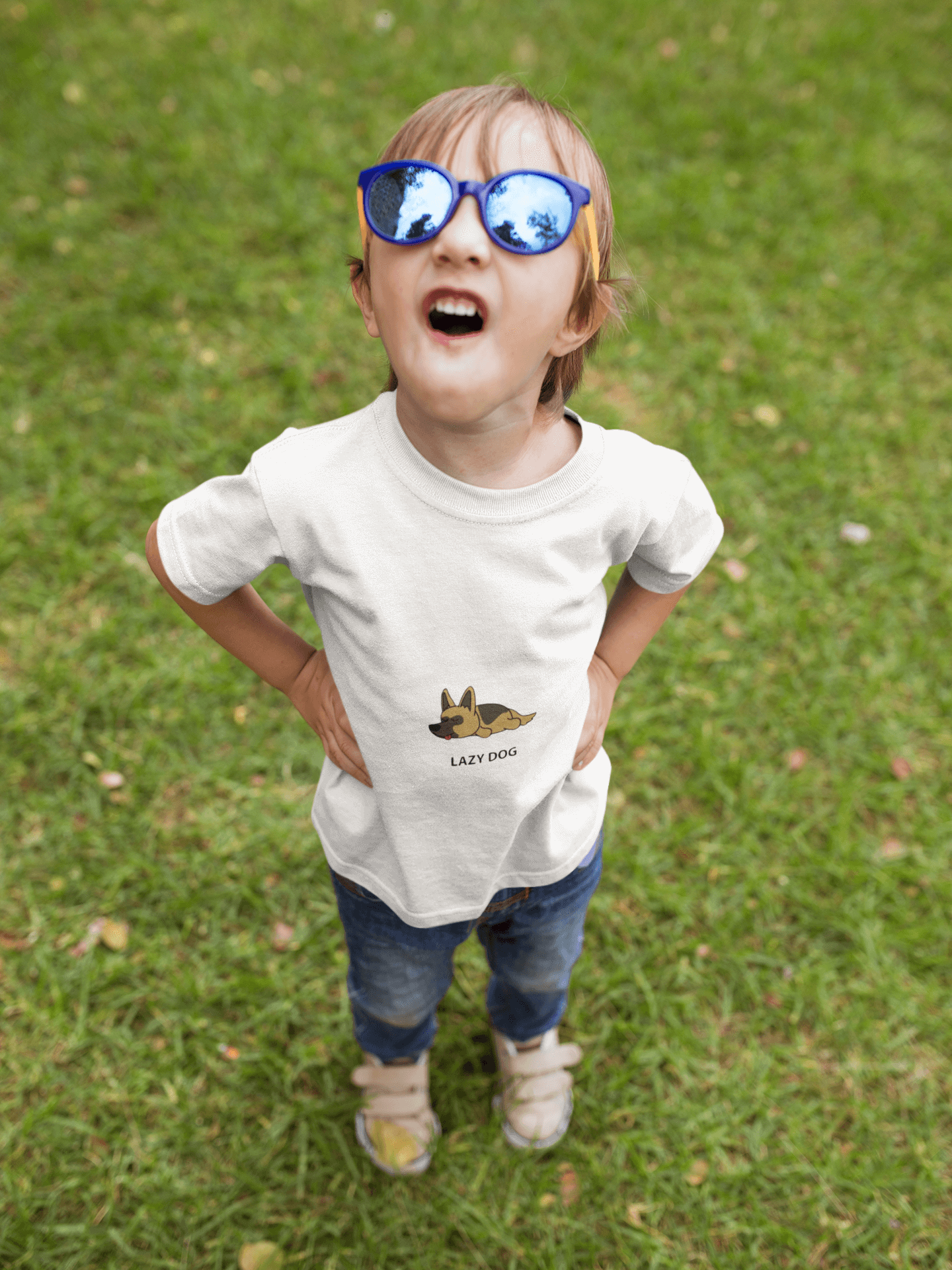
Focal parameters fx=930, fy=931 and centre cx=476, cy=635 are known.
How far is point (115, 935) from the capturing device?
95.0 inches

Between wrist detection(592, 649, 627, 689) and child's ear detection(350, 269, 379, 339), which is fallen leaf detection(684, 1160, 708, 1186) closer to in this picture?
wrist detection(592, 649, 627, 689)

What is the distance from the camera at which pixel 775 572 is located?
10.6ft

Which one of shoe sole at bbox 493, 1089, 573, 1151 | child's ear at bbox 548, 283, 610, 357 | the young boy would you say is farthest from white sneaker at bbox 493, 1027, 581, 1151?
child's ear at bbox 548, 283, 610, 357

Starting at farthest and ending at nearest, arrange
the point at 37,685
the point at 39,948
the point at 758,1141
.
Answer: the point at 37,685
the point at 39,948
the point at 758,1141

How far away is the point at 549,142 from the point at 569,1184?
2.12 m

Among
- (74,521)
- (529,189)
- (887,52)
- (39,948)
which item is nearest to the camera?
(529,189)

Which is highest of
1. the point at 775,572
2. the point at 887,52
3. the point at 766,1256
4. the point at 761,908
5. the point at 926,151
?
the point at 887,52

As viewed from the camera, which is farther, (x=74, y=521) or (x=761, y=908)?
(x=74, y=521)

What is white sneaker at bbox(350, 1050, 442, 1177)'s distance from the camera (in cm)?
206

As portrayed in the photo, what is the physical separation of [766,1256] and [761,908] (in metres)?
0.82

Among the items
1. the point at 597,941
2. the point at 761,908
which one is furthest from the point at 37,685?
the point at 761,908

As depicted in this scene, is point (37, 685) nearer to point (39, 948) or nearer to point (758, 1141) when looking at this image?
point (39, 948)

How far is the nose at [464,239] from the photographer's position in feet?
3.42

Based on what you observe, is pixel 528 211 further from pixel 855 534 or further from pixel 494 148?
pixel 855 534
